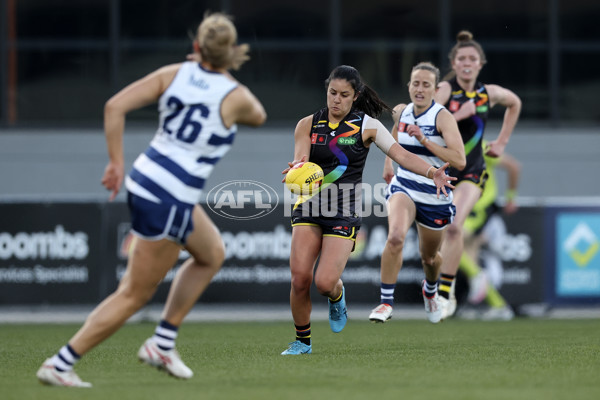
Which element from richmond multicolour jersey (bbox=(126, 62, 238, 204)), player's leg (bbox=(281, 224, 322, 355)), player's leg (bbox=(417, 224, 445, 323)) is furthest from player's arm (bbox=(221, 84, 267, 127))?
player's leg (bbox=(417, 224, 445, 323))

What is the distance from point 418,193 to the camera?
941cm

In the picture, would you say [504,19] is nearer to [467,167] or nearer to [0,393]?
[467,167]

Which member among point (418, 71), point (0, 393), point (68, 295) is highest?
point (418, 71)

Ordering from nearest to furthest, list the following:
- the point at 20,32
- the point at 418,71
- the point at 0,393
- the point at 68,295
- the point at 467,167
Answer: the point at 0,393
the point at 418,71
the point at 467,167
the point at 68,295
the point at 20,32

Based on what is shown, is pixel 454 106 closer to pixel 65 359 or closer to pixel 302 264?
pixel 302 264

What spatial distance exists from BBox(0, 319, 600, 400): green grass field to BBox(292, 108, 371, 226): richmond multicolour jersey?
43.8 inches

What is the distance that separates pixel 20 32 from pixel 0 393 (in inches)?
547

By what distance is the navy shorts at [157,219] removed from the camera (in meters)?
5.94

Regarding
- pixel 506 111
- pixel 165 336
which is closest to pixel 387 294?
pixel 506 111

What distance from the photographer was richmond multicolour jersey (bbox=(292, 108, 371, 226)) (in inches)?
318

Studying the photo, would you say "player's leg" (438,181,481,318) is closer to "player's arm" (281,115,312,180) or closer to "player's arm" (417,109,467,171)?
"player's arm" (417,109,467,171)

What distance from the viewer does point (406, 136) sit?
941 centimetres

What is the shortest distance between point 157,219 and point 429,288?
4370 mm

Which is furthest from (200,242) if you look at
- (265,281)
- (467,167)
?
(265,281)
